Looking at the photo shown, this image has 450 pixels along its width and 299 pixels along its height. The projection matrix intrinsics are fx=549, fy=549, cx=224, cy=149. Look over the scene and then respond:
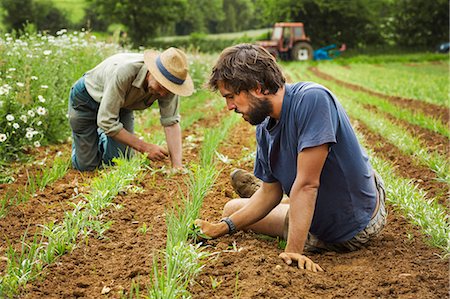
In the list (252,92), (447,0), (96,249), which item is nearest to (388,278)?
(252,92)

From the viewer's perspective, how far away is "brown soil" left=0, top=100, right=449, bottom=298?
2.62 meters

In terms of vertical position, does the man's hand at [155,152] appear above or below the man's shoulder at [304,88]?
below

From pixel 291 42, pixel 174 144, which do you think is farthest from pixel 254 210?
pixel 291 42

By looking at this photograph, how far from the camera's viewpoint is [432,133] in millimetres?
7105

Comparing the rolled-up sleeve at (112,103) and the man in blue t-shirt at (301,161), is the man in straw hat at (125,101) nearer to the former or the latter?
the rolled-up sleeve at (112,103)

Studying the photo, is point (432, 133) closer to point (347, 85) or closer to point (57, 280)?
point (57, 280)

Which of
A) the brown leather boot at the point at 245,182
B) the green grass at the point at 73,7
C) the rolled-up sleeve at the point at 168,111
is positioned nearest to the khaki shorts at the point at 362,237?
the brown leather boot at the point at 245,182

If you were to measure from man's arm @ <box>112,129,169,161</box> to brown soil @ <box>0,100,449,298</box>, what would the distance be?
0.71m

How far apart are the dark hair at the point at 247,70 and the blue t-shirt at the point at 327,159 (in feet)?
0.43

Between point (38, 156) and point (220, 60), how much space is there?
13.2ft

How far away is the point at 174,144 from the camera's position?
200 inches

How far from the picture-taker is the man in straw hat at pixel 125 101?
464cm

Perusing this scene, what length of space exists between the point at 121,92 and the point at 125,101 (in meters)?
0.27

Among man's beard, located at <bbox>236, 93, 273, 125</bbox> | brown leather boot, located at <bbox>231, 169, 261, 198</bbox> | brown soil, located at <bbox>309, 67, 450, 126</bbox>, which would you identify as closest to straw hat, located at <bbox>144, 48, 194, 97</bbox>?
brown leather boot, located at <bbox>231, 169, 261, 198</bbox>
